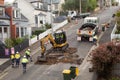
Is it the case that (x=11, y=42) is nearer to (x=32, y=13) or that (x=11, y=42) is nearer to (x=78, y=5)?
(x=32, y=13)

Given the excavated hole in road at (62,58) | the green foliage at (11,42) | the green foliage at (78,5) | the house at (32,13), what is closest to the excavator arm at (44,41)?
the excavated hole in road at (62,58)

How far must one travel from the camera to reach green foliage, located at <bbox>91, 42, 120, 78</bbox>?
2636 cm

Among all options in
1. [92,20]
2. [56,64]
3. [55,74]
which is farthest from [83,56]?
[92,20]

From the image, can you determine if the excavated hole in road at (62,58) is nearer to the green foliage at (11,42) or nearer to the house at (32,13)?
the green foliage at (11,42)

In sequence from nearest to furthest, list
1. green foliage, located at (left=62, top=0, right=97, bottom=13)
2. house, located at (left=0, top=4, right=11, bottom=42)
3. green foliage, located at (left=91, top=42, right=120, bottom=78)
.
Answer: green foliage, located at (left=91, top=42, right=120, bottom=78) → house, located at (left=0, top=4, right=11, bottom=42) → green foliage, located at (left=62, top=0, right=97, bottom=13)

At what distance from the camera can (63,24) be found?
68.4 m

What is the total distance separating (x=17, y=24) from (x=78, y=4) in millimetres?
45856

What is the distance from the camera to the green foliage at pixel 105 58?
26.4 metres

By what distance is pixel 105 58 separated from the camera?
26250mm

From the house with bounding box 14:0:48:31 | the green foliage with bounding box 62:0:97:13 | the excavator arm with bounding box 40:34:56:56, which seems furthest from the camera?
the green foliage with bounding box 62:0:97:13

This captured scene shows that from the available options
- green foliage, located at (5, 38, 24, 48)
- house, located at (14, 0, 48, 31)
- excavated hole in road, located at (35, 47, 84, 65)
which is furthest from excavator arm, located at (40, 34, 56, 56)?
house, located at (14, 0, 48, 31)

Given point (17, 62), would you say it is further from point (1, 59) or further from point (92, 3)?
point (92, 3)

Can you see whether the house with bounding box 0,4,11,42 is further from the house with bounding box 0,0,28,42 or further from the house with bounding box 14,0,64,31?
the house with bounding box 14,0,64,31

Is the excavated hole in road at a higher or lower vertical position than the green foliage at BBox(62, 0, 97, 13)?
lower
